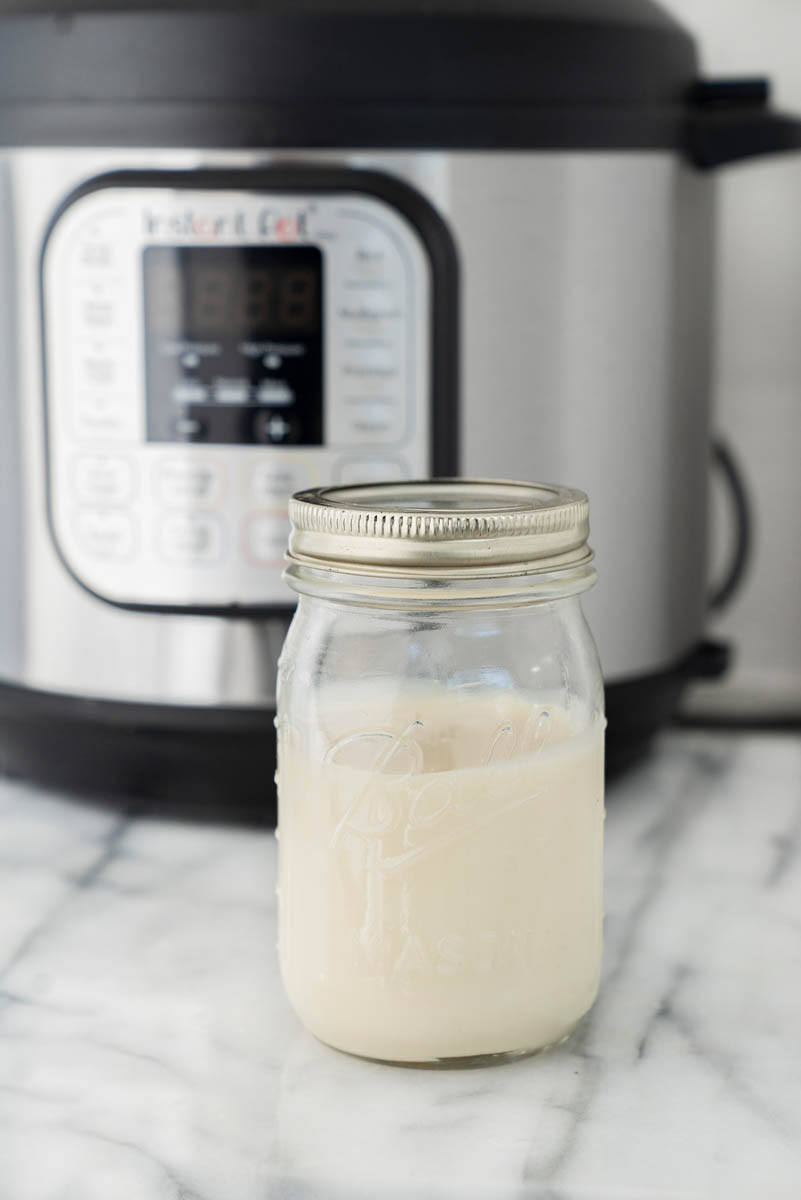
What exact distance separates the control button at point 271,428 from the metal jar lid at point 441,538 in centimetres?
18

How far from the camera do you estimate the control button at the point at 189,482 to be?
648 mm

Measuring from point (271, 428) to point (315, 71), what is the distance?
0.15 meters

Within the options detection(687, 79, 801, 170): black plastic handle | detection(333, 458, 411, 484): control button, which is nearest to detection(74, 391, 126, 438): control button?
detection(333, 458, 411, 484): control button

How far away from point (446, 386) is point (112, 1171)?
1.20ft

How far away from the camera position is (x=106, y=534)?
2.18 feet

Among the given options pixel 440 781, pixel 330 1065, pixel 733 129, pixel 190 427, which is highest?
pixel 733 129

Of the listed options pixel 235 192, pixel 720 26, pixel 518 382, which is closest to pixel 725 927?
pixel 518 382

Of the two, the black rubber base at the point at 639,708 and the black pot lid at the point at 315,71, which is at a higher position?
the black pot lid at the point at 315,71

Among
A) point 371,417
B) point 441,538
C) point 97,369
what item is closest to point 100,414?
point 97,369

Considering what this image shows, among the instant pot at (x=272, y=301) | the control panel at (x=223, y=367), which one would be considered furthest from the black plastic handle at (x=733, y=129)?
the control panel at (x=223, y=367)

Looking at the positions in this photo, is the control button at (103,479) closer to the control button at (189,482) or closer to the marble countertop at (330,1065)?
the control button at (189,482)

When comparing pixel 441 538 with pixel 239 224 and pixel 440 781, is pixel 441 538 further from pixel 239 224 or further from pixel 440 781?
pixel 239 224

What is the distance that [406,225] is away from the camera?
2.07 feet

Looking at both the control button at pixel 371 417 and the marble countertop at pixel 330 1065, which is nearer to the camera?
the marble countertop at pixel 330 1065
